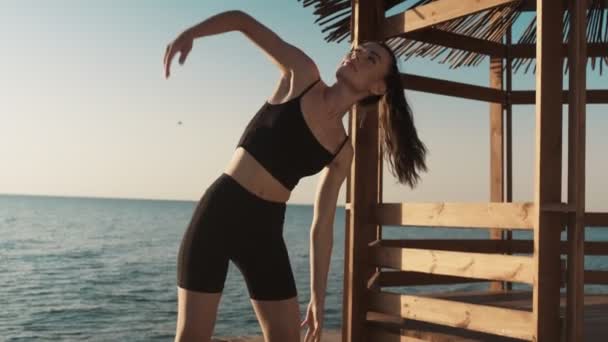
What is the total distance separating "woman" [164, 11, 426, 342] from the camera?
2682mm

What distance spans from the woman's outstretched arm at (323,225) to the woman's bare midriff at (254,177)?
25 centimetres

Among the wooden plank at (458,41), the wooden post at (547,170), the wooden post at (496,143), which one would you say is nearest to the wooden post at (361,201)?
the wooden plank at (458,41)

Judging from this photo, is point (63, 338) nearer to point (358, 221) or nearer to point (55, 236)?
point (358, 221)

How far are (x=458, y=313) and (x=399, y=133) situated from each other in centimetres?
216

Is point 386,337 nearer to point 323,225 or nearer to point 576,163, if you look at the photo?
point 576,163

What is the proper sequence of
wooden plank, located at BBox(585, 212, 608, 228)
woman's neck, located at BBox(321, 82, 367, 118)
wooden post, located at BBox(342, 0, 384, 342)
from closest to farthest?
woman's neck, located at BBox(321, 82, 367, 118), wooden post, located at BBox(342, 0, 384, 342), wooden plank, located at BBox(585, 212, 608, 228)

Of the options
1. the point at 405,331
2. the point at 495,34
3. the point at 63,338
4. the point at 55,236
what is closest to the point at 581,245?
the point at 405,331

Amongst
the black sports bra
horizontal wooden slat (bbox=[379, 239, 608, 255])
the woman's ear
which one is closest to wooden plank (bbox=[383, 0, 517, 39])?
horizontal wooden slat (bbox=[379, 239, 608, 255])

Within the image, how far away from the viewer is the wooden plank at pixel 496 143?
8.60 m

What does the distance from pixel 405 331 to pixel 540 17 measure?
2.57 m

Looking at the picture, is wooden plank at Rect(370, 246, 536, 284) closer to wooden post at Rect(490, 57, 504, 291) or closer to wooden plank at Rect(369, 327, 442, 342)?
wooden plank at Rect(369, 327, 442, 342)

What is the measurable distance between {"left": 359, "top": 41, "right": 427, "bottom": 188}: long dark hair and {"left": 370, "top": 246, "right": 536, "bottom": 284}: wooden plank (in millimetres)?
1370

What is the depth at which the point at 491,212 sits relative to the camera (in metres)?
4.63

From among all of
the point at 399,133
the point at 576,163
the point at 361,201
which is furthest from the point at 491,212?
the point at 399,133
